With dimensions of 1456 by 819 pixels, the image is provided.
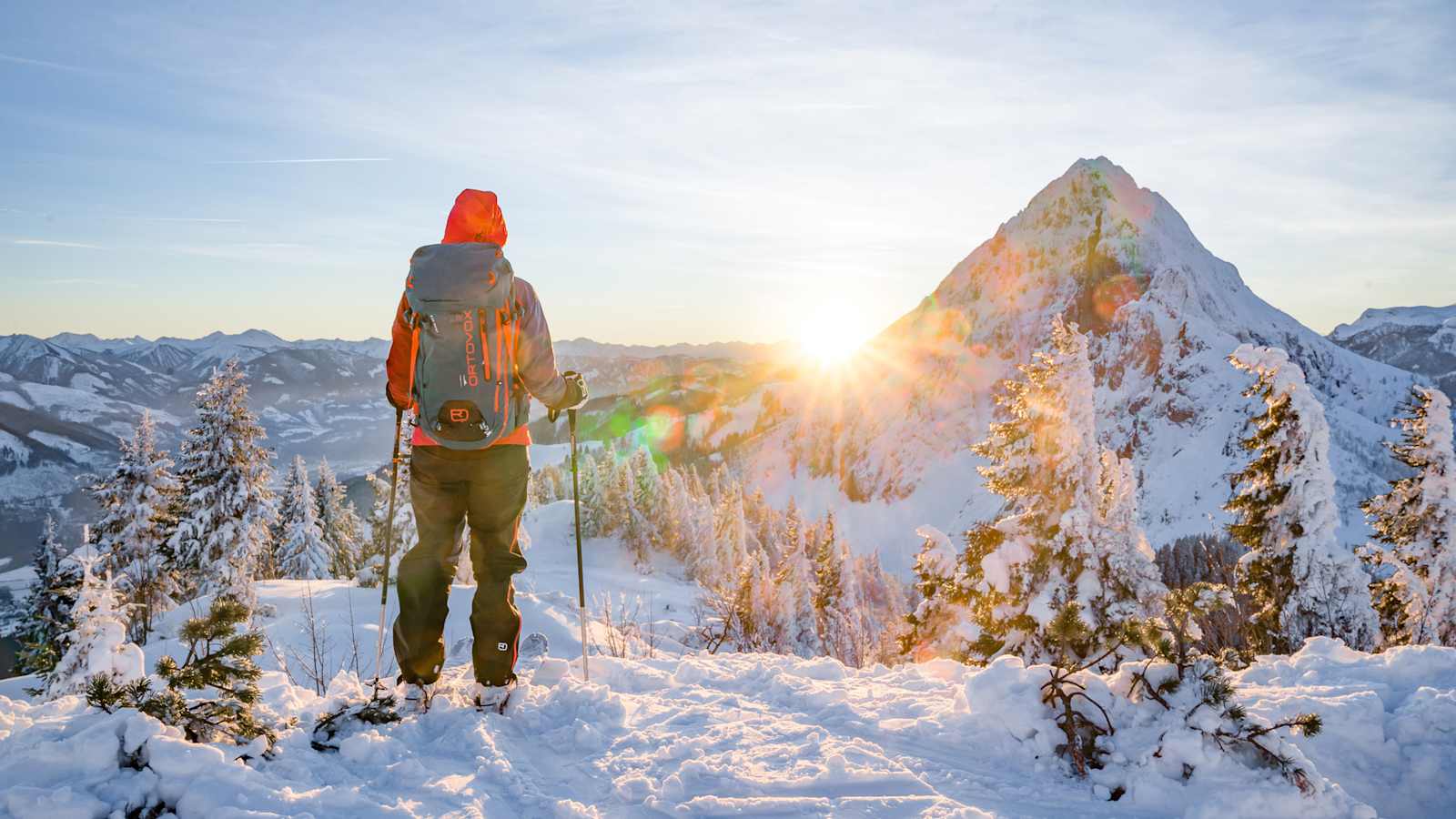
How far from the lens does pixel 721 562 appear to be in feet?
189

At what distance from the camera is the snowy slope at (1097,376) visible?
348 ft

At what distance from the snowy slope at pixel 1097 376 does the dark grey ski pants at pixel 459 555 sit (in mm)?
98853

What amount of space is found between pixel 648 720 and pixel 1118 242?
545 ft

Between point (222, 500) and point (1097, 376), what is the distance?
139228mm

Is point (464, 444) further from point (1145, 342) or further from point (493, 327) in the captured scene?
point (1145, 342)

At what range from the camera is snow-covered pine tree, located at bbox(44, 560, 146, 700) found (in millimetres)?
3727

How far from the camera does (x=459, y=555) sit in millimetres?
4297

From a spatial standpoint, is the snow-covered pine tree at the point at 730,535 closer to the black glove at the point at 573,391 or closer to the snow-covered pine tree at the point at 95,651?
the snow-covered pine tree at the point at 95,651

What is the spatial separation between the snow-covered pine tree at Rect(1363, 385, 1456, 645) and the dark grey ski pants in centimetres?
1725

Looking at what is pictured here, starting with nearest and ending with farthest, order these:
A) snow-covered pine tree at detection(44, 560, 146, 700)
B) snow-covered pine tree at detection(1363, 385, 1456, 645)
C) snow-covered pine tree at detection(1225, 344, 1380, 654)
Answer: snow-covered pine tree at detection(44, 560, 146, 700), snow-covered pine tree at detection(1225, 344, 1380, 654), snow-covered pine tree at detection(1363, 385, 1456, 645)

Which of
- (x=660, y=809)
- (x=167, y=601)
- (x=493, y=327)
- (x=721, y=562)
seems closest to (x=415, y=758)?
(x=660, y=809)

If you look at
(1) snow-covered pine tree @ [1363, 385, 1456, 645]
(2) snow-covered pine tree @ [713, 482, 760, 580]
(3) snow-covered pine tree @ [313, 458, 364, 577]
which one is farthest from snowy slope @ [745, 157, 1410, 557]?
(1) snow-covered pine tree @ [1363, 385, 1456, 645]

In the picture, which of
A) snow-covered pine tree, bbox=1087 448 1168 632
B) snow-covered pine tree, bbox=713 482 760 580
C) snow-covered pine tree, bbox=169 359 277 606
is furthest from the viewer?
snow-covered pine tree, bbox=713 482 760 580

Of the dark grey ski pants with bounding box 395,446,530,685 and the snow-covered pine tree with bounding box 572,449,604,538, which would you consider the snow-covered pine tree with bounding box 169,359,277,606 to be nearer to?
the dark grey ski pants with bounding box 395,446,530,685
